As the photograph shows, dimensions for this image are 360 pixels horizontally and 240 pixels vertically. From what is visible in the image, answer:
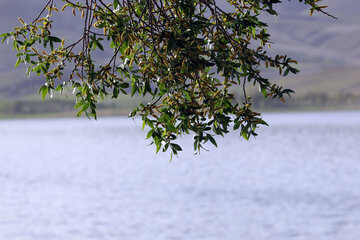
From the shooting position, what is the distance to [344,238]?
138ft

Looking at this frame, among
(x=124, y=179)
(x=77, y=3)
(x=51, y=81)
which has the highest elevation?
(x=77, y=3)

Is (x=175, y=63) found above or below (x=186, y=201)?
above

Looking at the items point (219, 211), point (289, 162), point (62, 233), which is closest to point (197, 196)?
point (219, 211)

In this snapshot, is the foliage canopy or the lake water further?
the lake water

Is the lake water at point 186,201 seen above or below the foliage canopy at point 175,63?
below

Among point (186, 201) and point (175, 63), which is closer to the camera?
point (175, 63)

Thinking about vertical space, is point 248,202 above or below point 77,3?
below

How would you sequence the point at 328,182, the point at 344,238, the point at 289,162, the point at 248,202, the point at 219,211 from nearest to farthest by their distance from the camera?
1. the point at 344,238
2. the point at 219,211
3. the point at 248,202
4. the point at 328,182
5. the point at 289,162

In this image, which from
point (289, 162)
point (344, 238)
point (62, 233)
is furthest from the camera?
point (289, 162)

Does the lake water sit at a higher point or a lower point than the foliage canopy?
lower

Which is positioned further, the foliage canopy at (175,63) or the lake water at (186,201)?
the lake water at (186,201)

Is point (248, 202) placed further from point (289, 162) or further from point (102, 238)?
point (289, 162)

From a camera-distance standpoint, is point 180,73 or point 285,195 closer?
point 180,73

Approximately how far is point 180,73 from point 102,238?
1440 inches
